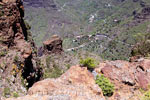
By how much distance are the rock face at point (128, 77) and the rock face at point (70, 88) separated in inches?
70.2

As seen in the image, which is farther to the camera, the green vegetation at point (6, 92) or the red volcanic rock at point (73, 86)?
the green vegetation at point (6, 92)

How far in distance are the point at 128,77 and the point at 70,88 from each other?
5457 millimetres

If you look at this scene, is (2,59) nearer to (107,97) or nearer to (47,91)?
(47,91)

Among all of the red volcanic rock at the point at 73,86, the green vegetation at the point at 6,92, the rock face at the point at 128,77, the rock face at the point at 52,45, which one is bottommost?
the rock face at the point at 52,45

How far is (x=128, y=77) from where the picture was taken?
13609 mm

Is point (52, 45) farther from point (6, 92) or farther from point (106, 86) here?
point (106, 86)

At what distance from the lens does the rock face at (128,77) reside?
12569 millimetres

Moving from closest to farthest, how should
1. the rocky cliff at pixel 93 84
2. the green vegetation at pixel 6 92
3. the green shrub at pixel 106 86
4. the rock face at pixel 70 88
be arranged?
the rock face at pixel 70 88 → the rocky cliff at pixel 93 84 → the green shrub at pixel 106 86 → the green vegetation at pixel 6 92

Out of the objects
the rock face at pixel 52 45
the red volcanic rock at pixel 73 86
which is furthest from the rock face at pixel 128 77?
the rock face at pixel 52 45

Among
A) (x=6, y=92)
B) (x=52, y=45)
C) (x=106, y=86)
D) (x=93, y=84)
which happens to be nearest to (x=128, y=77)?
(x=106, y=86)

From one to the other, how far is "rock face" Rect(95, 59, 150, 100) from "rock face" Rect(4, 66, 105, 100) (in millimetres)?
1782

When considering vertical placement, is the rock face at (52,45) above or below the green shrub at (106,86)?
below

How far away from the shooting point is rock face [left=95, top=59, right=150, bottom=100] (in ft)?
41.2

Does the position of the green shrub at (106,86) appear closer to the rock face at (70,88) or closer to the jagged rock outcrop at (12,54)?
the rock face at (70,88)
